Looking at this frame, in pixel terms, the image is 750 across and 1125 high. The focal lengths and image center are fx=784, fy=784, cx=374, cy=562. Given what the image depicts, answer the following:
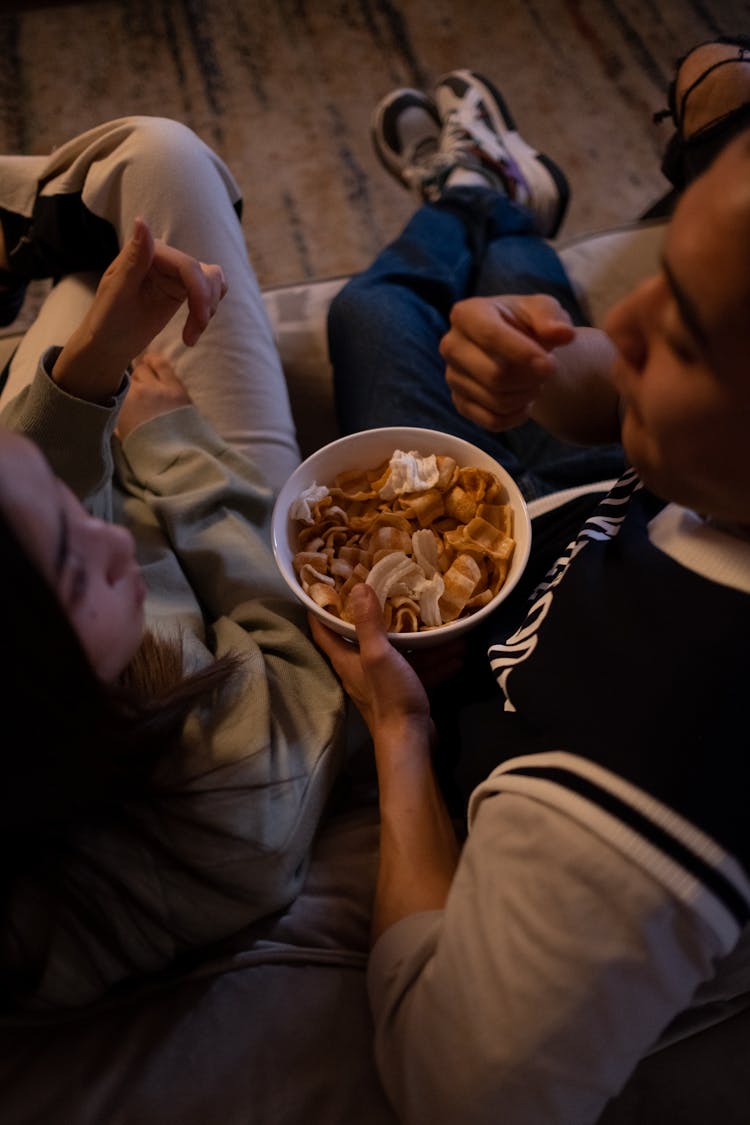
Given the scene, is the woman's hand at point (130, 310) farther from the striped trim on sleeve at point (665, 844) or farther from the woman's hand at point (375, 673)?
the striped trim on sleeve at point (665, 844)

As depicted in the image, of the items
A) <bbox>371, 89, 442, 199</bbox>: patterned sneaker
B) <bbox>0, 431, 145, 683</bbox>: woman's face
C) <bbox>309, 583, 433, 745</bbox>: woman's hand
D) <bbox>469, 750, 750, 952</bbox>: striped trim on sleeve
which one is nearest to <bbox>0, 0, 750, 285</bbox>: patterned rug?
<bbox>371, 89, 442, 199</bbox>: patterned sneaker

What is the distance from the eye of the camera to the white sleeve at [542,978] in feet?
1.41

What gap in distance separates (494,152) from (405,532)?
3.01 feet

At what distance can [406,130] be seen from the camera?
4.65 ft

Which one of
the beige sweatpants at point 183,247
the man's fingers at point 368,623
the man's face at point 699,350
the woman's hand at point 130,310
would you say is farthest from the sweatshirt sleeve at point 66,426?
the man's face at point 699,350

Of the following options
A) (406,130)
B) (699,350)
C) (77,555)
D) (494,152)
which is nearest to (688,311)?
(699,350)

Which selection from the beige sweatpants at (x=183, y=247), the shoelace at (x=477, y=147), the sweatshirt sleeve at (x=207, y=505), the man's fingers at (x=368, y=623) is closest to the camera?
the man's fingers at (x=368, y=623)

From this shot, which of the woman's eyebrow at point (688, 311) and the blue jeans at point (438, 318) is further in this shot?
the blue jeans at point (438, 318)

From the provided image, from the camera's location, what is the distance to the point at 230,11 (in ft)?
5.66

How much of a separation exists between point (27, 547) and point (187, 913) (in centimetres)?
29

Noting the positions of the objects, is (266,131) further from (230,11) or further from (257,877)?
(257,877)

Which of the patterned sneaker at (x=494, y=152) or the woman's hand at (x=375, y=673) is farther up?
the patterned sneaker at (x=494, y=152)

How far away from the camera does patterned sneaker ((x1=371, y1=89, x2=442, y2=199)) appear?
1.41 m

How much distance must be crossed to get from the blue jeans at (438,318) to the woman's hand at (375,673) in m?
0.29
